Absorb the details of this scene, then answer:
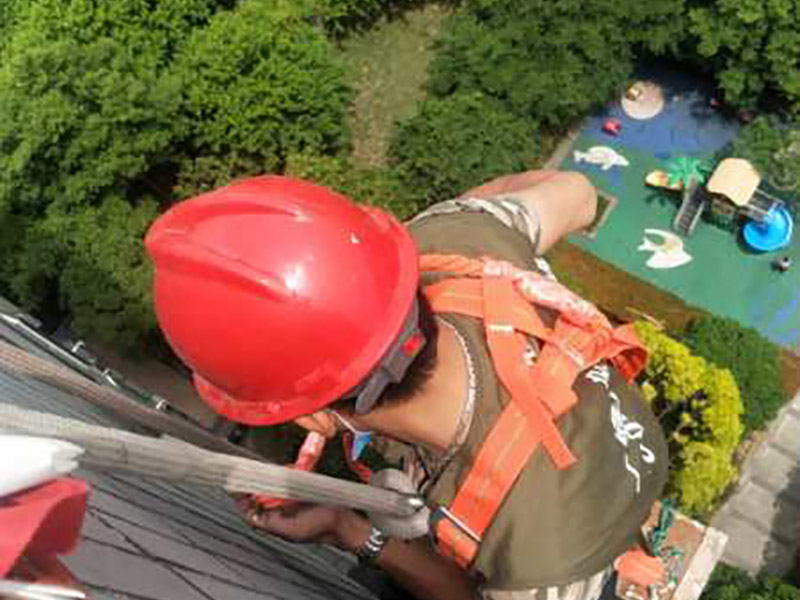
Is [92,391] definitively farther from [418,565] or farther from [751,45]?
[751,45]

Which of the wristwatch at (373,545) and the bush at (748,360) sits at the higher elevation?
the bush at (748,360)

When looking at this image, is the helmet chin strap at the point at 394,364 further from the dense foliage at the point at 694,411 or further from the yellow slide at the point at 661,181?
the yellow slide at the point at 661,181

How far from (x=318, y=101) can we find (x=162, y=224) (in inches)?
356

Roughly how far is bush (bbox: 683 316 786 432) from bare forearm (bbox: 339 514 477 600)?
22.5 feet

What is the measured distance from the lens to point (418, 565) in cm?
444

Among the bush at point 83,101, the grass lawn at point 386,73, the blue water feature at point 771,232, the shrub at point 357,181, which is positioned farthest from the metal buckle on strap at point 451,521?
the grass lawn at point 386,73

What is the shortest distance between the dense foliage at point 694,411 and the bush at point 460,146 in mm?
2911

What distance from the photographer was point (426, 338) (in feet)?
11.0

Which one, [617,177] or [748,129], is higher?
[748,129]

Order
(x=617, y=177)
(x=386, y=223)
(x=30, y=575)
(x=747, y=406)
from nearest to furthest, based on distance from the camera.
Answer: (x=30, y=575)
(x=386, y=223)
(x=747, y=406)
(x=617, y=177)

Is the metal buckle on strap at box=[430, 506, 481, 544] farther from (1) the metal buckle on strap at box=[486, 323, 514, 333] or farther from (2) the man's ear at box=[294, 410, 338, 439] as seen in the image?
(1) the metal buckle on strap at box=[486, 323, 514, 333]

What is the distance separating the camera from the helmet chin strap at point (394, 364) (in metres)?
3.23

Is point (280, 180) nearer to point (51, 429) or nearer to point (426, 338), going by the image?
point (426, 338)

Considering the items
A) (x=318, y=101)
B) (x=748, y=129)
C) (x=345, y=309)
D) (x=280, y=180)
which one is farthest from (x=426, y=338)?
(x=748, y=129)
